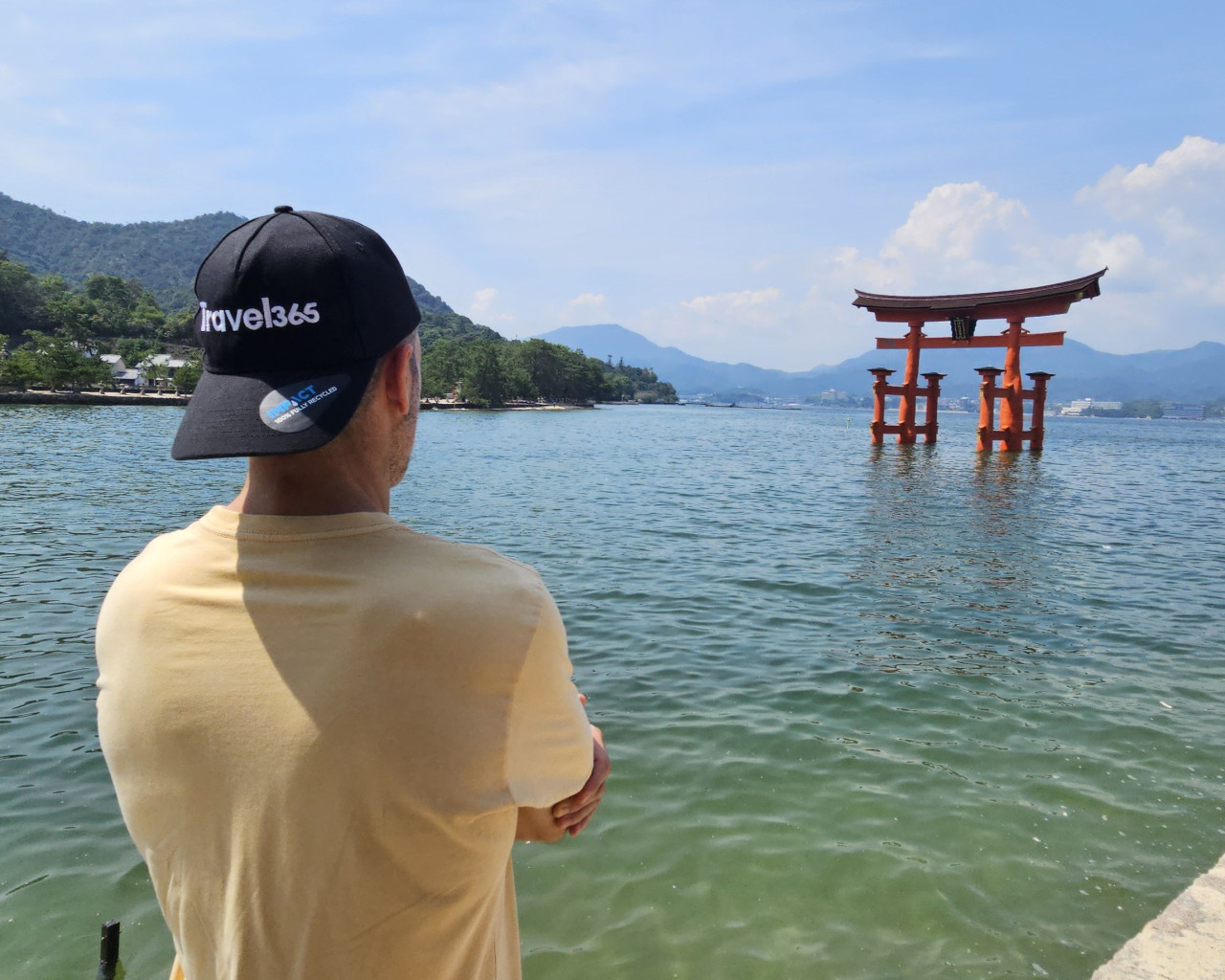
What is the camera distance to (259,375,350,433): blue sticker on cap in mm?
1104

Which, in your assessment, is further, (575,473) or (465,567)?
(575,473)

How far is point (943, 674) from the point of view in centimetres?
720

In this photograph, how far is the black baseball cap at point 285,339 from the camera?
1113 millimetres

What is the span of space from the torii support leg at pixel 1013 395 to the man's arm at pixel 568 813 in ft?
111

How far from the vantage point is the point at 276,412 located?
1113 millimetres

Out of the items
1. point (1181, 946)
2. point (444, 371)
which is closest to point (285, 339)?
point (1181, 946)

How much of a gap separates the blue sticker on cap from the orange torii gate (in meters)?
32.0

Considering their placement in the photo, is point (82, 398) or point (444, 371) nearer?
point (82, 398)

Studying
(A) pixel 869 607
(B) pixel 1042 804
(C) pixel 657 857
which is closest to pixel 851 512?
(A) pixel 869 607

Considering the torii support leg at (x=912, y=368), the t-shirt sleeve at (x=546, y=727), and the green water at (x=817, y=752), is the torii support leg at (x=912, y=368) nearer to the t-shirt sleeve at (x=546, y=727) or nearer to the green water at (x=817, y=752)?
the green water at (x=817, y=752)

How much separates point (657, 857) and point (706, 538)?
9987 mm

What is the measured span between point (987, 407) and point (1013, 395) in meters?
1.31

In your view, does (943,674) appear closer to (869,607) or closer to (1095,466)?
(869,607)

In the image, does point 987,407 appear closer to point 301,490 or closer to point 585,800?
point 585,800
